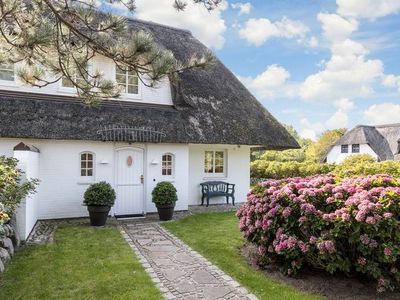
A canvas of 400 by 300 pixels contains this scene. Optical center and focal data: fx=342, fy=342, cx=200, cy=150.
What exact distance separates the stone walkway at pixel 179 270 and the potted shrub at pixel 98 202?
3.91 ft

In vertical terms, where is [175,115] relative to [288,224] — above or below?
above

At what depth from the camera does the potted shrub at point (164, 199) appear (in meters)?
11.0

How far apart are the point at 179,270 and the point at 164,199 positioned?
469 cm

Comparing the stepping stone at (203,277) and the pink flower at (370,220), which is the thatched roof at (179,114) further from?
the pink flower at (370,220)

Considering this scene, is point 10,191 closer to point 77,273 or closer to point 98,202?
point 77,273

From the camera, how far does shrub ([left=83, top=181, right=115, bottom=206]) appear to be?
998 cm

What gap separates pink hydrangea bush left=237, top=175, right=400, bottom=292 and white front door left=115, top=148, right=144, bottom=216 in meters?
6.02

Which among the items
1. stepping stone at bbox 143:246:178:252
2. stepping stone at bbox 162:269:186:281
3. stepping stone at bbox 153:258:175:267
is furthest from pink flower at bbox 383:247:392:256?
stepping stone at bbox 143:246:178:252

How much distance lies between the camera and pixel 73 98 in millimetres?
11633

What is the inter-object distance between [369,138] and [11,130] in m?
38.1

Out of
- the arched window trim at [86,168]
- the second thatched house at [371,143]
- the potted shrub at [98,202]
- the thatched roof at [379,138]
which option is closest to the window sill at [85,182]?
the arched window trim at [86,168]

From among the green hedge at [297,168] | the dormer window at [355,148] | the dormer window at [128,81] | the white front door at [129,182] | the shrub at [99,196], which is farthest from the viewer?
the dormer window at [355,148]

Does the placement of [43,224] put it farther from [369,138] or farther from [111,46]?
[369,138]

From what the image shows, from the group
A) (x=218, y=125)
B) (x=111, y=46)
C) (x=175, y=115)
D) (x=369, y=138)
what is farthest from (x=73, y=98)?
(x=369, y=138)
